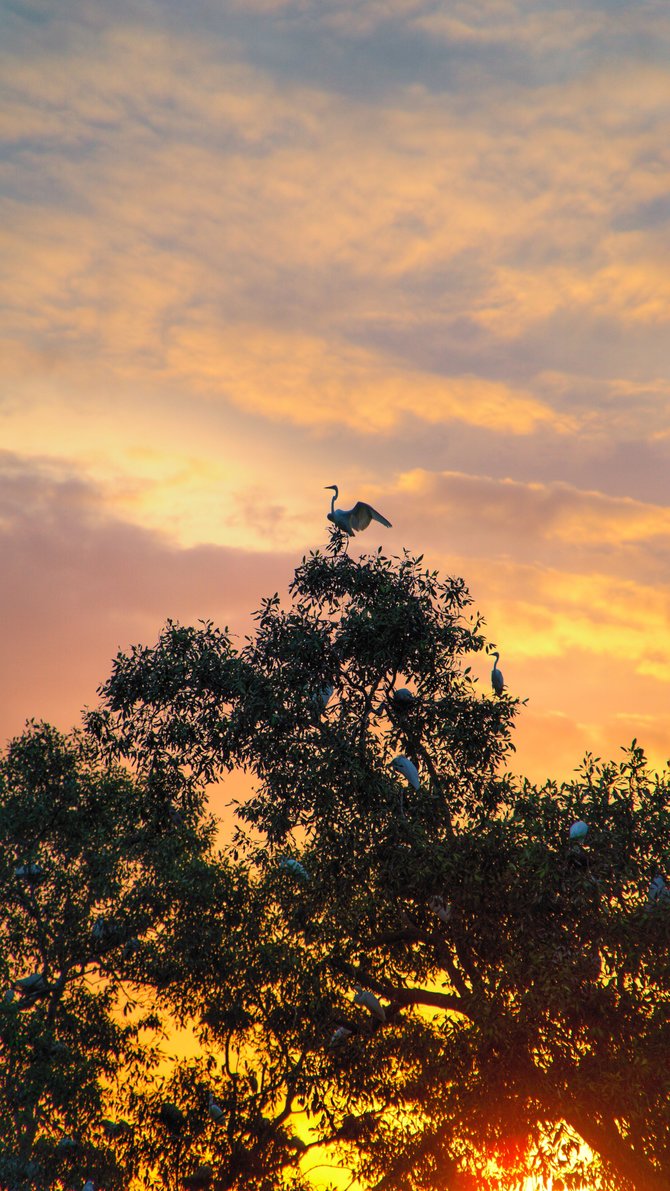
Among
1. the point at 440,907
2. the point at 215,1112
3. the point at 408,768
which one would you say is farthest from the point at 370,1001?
the point at 215,1112

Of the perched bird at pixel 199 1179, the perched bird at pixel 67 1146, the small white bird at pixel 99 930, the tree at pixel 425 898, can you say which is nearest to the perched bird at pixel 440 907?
the tree at pixel 425 898

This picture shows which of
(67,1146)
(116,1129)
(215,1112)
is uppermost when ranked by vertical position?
(215,1112)

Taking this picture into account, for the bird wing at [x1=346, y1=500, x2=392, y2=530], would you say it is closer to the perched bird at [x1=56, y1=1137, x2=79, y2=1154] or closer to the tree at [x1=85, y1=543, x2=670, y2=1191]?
the tree at [x1=85, y1=543, x2=670, y2=1191]

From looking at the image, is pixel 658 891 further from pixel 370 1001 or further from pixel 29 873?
pixel 29 873

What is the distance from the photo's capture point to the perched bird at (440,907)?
1717cm

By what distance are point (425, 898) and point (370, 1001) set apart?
2565mm

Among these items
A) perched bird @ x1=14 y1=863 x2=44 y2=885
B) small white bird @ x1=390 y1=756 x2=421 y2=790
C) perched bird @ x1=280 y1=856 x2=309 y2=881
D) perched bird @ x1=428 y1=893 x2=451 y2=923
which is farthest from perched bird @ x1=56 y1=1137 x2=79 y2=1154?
small white bird @ x1=390 y1=756 x2=421 y2=790

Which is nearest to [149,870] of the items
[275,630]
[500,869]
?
[275,630]

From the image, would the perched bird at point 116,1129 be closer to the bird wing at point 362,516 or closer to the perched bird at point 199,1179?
the perched bird at point 199,1179

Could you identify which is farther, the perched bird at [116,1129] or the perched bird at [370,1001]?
the perched bird at [116,1129]

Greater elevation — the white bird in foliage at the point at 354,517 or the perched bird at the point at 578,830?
the white bird in foliage at the point at 354,517

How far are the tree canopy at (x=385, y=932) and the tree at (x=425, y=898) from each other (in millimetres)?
44

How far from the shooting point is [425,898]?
17156 millimetres

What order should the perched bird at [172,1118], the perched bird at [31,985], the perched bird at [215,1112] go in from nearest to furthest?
the perched bird at [215,1112] → the perched bird at [172,1118] → the perched bird at [31,985]
